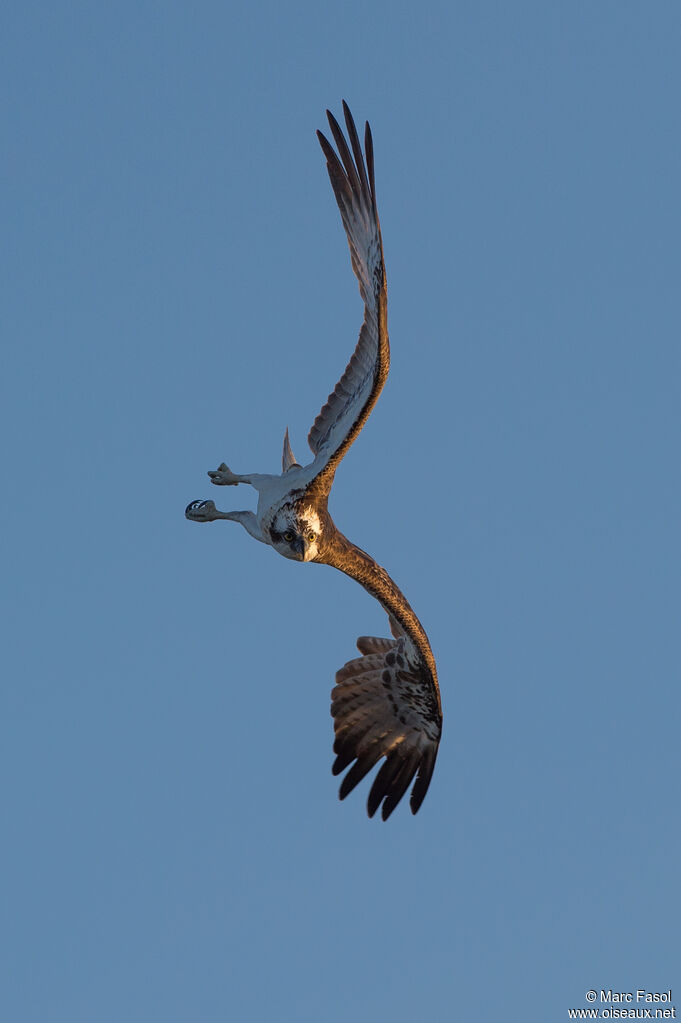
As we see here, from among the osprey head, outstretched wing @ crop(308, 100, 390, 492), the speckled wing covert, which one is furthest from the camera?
the speckled wing covert

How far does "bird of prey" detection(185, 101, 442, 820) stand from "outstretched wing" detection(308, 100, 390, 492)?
0.01 meters

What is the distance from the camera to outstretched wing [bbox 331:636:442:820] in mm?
20391

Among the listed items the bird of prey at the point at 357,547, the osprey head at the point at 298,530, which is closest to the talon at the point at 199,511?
the bird of prey at the point at 357,547

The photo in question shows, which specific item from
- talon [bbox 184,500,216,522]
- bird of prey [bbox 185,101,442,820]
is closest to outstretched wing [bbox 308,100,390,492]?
bird of prey [bbox 185,101,442,820]

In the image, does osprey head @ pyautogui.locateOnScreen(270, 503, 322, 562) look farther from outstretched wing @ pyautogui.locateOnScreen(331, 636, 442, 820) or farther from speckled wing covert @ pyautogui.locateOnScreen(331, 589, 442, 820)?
outstretched wing @ pyautogui.locateOnScreen(331, 636, 442, 820)

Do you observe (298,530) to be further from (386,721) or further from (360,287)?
(386,721)

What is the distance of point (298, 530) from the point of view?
733 inches

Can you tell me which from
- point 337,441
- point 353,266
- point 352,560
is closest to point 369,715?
point 352,560

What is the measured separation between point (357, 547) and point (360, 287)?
3331 mm

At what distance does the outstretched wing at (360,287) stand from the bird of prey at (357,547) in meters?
0.01

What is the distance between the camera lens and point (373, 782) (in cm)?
2038

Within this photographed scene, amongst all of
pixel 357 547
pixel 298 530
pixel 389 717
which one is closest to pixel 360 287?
pixel 298 530

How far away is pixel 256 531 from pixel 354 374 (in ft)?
8.13

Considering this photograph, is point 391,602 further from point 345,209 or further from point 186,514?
point 345,209
